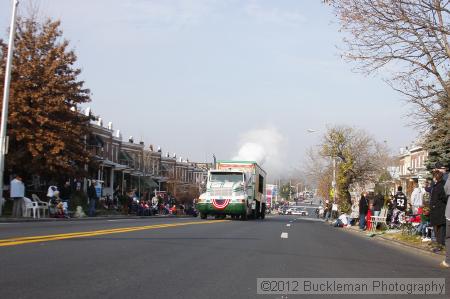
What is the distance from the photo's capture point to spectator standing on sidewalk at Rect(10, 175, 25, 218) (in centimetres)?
2386

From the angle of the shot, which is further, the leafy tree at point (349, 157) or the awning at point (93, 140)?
the leafy tree at point (349, 157)

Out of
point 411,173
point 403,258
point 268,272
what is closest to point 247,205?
point 403,258

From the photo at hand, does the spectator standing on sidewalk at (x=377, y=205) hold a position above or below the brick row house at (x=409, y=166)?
below

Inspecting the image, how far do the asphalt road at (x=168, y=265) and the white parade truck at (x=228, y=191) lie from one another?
16.6 m

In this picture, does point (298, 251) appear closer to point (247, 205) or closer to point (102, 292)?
point (102, 292)

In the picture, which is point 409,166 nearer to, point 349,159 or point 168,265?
point 349,159

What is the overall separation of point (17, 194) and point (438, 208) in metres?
17.0

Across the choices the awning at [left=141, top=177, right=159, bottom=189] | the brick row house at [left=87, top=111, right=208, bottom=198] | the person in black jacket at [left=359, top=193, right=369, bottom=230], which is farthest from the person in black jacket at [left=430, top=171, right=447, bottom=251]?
the awning at [left=141, top=177, right=159, bottom=189]

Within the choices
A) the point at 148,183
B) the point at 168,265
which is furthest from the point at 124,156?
the point at 168,265

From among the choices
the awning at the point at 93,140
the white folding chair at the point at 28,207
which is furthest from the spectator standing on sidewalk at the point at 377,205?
the awning at the point at 93,140

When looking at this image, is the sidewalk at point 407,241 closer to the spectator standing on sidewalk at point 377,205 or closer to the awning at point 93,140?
the spectator standing on sidewalk at point 377,205

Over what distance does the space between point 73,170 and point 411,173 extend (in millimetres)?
45571

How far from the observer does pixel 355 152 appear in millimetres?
59125

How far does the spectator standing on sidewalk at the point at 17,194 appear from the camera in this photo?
2386 cm
